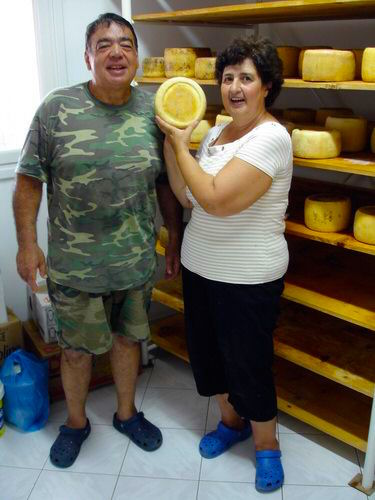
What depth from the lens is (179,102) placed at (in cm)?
173

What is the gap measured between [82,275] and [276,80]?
87 cm

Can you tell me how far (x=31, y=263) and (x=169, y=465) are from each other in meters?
0.92

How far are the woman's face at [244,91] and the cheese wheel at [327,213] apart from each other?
432mm

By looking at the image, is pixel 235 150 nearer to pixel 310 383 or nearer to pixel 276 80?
pixel 276 80

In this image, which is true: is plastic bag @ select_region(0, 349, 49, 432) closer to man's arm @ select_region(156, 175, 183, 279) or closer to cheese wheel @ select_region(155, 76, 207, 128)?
man's arm @ select_region(156, 175, 183, 279)

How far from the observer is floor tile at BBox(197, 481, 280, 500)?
186cm

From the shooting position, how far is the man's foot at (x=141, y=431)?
82.0 inches

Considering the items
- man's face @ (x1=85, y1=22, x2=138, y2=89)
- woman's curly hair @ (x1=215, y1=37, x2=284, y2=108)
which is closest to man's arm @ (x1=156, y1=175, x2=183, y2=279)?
man's face @ (x1=85, y1=22, x2=138, y2=89)

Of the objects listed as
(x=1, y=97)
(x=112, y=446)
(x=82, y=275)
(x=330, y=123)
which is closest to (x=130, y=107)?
(x=82, y=275)

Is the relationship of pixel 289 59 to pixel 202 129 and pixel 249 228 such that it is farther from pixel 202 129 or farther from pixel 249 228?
pixel 249 228

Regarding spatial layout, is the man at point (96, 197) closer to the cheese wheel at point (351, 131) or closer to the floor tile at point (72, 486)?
the floor tile at point (72, 486)

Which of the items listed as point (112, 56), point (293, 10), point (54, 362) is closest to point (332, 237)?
point (293, 10)

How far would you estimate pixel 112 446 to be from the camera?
2104 mm

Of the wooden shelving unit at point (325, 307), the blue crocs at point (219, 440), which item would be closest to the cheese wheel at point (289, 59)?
the wooden shelving unit at point (325, 307)
